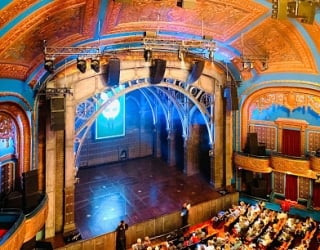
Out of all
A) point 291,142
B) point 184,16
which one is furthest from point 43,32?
point 291,142

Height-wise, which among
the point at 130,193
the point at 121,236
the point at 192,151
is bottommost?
the point at 121,236

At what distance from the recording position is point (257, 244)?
9.73 metres

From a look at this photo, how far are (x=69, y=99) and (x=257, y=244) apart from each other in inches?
308

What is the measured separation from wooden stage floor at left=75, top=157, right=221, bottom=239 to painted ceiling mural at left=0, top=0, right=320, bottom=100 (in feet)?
16.8

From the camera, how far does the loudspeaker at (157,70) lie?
11228 mm

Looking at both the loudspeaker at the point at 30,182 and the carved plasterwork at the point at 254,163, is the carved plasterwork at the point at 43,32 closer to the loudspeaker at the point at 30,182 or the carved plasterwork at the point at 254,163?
the loudspeaker at the point at 30,182

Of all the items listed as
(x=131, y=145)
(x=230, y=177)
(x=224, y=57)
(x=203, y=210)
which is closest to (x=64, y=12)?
(x=224, y=57)

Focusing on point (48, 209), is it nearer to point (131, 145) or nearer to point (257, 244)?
point (257, 244)

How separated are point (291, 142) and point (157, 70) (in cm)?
654

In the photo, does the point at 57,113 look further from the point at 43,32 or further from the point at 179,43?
the point at 179,43

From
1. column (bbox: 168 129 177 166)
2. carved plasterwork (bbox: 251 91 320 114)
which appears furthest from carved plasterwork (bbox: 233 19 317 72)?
column (bbox: 168 129 177 166)

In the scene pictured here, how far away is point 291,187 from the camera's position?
12953 mm

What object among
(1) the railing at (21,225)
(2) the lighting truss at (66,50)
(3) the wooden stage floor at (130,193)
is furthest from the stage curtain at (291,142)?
(1) the railing at (21,225)

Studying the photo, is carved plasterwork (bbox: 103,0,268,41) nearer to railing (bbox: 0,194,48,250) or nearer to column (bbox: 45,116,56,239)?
column (bbox: 45,116,56,239)
